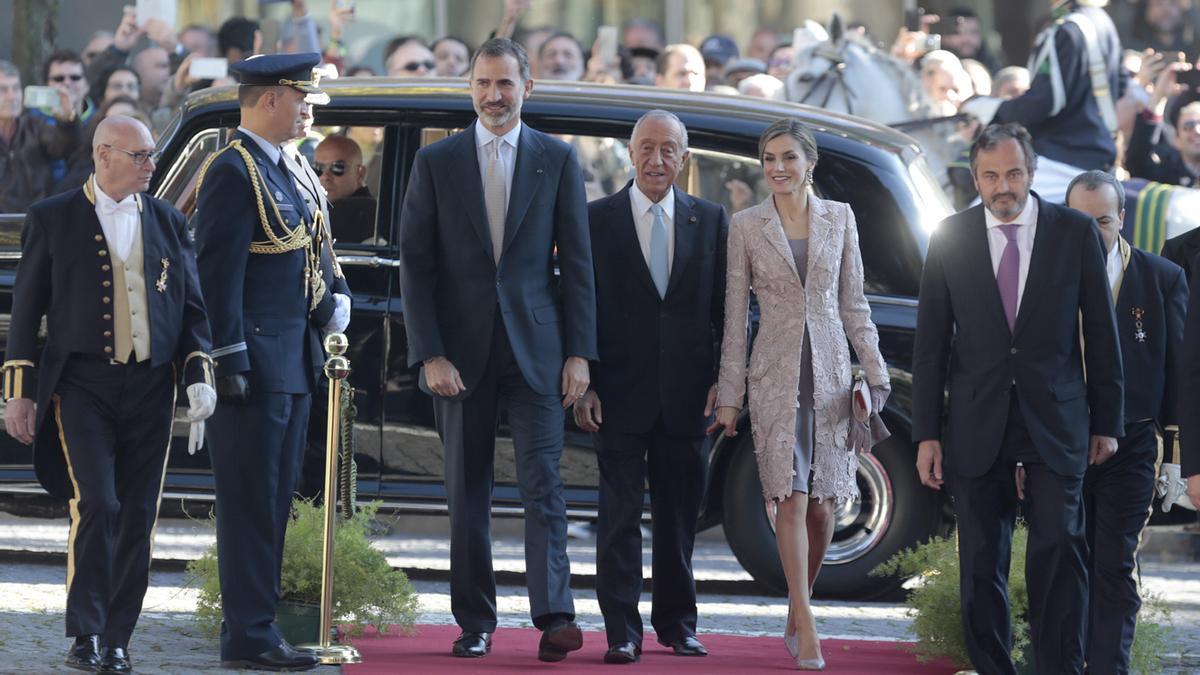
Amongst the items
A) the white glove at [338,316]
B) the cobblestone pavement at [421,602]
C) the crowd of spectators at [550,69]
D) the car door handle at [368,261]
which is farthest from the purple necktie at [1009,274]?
the crowd of spectators at [550,69]

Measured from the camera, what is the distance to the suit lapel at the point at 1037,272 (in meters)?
7.08

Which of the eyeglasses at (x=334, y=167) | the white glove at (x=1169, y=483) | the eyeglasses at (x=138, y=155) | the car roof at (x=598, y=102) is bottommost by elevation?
the white glove at (x=1169, y=483)

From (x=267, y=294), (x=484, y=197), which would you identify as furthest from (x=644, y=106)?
(x=267, y=294)

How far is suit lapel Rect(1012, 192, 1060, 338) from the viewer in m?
7.08

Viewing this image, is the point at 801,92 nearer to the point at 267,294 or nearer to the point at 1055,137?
the point at 1055,137

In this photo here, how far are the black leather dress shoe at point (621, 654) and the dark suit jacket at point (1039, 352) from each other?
125 centimetres

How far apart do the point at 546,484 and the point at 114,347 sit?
4.93ft

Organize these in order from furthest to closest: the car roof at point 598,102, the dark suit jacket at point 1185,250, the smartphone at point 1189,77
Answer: the smartphone at point 1189,77 < the car roof at point 598,102 < the dark suit jacket at point 1185,250

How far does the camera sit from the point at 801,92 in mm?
14281

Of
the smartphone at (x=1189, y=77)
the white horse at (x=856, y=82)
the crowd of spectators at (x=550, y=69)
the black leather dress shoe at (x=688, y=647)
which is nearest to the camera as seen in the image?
the black leather dress shoe at (x=688, y=647)

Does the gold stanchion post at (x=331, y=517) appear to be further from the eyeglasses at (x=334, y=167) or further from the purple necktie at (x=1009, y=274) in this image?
the eyeglasses at (x=334, y=167)

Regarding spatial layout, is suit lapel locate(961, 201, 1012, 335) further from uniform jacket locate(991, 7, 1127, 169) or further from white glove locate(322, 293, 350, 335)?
uniform jacket locate(991, 7, 1127, 169)

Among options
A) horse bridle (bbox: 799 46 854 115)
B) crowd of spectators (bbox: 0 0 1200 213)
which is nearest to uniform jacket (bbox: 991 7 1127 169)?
crowd of spectators (bbox: 0 0 1200 213)

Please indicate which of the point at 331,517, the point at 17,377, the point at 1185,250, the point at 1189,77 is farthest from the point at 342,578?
the point at 1189,77
